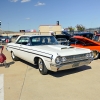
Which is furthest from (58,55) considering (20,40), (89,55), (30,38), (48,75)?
(20,40)

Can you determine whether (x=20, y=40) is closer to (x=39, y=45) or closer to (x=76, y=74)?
(x=39, y=45)

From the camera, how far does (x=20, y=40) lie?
8.45 m

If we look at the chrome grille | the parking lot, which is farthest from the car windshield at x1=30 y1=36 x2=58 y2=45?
the chrome grille

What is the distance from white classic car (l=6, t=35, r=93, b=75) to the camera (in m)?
5.56

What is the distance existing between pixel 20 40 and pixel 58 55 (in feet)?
11.7

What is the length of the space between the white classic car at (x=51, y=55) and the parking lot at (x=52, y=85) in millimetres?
404

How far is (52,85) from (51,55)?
3.45 ft

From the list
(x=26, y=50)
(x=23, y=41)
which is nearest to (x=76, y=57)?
(x=26, y=50)

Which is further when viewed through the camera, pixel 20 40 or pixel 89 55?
pixel 20 40

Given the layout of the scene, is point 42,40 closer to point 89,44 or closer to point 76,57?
point 76,57

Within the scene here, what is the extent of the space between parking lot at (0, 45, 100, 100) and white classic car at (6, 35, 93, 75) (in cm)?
40

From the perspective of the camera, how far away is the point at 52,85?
5.06 metres

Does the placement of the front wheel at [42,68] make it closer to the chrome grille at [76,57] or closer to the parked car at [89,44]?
the chrome grille at [76,57]

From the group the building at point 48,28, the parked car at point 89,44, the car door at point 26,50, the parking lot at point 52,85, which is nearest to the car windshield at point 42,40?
the car door at point 26,50
